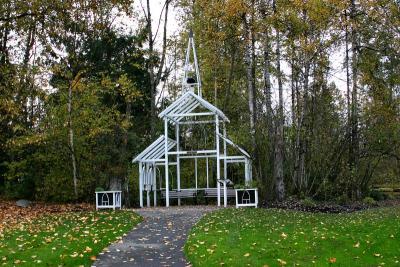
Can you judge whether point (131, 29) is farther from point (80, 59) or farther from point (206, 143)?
point (206, 143)

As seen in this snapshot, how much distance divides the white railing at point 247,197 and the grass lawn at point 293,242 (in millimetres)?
4953

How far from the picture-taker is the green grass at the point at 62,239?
9.01m

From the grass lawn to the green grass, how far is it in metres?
2.02

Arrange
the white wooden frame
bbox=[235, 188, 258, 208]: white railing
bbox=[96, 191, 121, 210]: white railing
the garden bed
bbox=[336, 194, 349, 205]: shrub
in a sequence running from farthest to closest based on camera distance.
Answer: bbox=[336, 194, 349, 205]: shrub < the white wooden frame < bbox=[96, 191, 121, 210]: white railing < bbox=[235, 188, 258, 208]: white railing < the garden bed

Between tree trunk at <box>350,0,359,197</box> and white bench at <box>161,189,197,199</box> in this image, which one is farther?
tree trunk at <box>350,0,359,197</box>

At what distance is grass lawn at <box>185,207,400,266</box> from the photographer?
8.63m

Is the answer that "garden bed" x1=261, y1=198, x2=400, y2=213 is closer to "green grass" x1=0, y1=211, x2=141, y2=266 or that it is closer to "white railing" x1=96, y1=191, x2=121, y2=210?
"white railing" x1=96, y1=191, x2=121, y2=210

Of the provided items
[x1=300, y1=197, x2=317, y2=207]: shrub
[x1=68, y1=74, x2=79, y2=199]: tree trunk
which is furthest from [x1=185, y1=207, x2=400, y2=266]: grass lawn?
[x1=68, y1=74, x2=79, y2=199]: tree trunk

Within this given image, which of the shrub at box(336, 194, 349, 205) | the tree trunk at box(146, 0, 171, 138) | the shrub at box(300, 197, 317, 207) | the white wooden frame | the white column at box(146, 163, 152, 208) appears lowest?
the shrub at box(336, 194, 349, 205)

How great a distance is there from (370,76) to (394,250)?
1716 centimetres

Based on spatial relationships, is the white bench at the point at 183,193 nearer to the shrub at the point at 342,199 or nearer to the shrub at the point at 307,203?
the shrub at the point at 307,203

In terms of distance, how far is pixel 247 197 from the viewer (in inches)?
789

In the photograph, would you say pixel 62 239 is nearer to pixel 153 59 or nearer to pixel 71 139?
pixel 71 139

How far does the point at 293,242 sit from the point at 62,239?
5166 mm
